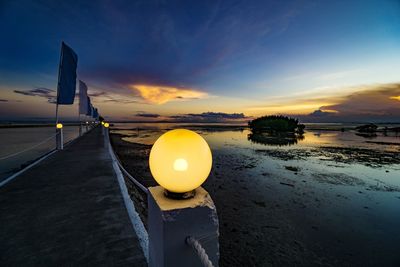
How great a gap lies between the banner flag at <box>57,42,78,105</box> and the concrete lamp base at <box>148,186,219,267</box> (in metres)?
11.9

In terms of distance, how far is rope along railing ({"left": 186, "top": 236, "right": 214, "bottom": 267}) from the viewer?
1028 mm

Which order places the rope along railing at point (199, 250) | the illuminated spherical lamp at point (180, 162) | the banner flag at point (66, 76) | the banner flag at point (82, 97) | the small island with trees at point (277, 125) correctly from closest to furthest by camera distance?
the rope along railing at point (199, 250), the illuminated spherical lamp at point (180, 162), the banner flag at point (66, 76), the banner flag at point (82, 97), the small island with trees at point (277, 125)

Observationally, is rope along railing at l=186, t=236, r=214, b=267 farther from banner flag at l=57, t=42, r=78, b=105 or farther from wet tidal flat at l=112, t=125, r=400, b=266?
banner flag at l=57, t=42, r=78, b=105

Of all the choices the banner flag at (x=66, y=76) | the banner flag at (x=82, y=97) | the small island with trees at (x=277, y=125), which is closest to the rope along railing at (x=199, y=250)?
the banner flag at (x=66, y=76)

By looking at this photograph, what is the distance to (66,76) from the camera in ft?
34.7

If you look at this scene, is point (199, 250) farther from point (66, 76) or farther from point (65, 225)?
point (66, 76)

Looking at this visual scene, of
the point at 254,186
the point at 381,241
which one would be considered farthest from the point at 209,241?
the point at 254,186

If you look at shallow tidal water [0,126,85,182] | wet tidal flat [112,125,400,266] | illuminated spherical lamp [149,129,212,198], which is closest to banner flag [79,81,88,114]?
shallow tidal water [0,126,85,182]

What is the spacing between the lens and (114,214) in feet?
10.8

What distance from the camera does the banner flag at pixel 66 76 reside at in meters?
10.1

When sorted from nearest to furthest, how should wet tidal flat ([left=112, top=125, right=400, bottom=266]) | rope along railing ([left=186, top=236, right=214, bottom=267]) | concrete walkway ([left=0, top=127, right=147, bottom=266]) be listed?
rope along railing ([left=186, top=236, right=214, bottom=267]), concrete walkway ([left=0, top=127, right=147, bottom=266]), wet tidal flat ([left=112, top=125, right=400, bottom=266])

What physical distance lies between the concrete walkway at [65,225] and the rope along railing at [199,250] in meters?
1.55

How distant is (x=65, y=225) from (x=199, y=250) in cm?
303

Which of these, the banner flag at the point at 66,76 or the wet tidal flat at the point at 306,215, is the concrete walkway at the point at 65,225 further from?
the banner flag at the point at 66,76
